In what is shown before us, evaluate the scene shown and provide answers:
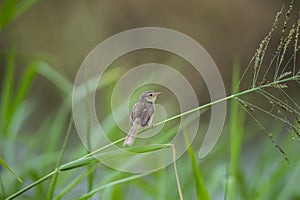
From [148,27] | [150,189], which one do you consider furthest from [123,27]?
[150,189]

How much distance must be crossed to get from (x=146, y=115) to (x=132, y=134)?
0.03 meters

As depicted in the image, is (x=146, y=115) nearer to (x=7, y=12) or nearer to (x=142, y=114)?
(x=142, y=114)

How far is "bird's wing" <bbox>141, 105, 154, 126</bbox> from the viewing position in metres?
0.57

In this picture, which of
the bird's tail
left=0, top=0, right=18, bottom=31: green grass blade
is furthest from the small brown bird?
left=0, top=0, right=18, bottom=31: green grass blade

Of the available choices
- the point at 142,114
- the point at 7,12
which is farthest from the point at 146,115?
the point at 7,12

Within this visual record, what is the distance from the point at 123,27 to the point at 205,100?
60cm

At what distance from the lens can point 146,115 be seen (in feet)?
1.89

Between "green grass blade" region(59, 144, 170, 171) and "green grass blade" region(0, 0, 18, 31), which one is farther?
"green grass blade" region(0, 0, 18, 31)

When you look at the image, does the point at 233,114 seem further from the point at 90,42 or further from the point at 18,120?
the point at 90,42

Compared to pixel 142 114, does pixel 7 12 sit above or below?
above

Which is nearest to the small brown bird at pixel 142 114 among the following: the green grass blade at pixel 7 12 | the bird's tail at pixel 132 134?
the bird's tail at pixel 132 134

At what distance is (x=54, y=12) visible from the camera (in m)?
3.43

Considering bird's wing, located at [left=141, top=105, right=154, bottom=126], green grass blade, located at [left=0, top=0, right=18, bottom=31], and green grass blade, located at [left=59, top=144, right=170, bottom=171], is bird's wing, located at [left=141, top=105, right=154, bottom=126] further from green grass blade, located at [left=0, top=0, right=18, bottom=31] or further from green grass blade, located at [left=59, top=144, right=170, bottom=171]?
green grass blade, located at [left=0, top=0, right=18, bottom=31]

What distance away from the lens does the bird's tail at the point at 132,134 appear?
21.6 inches
